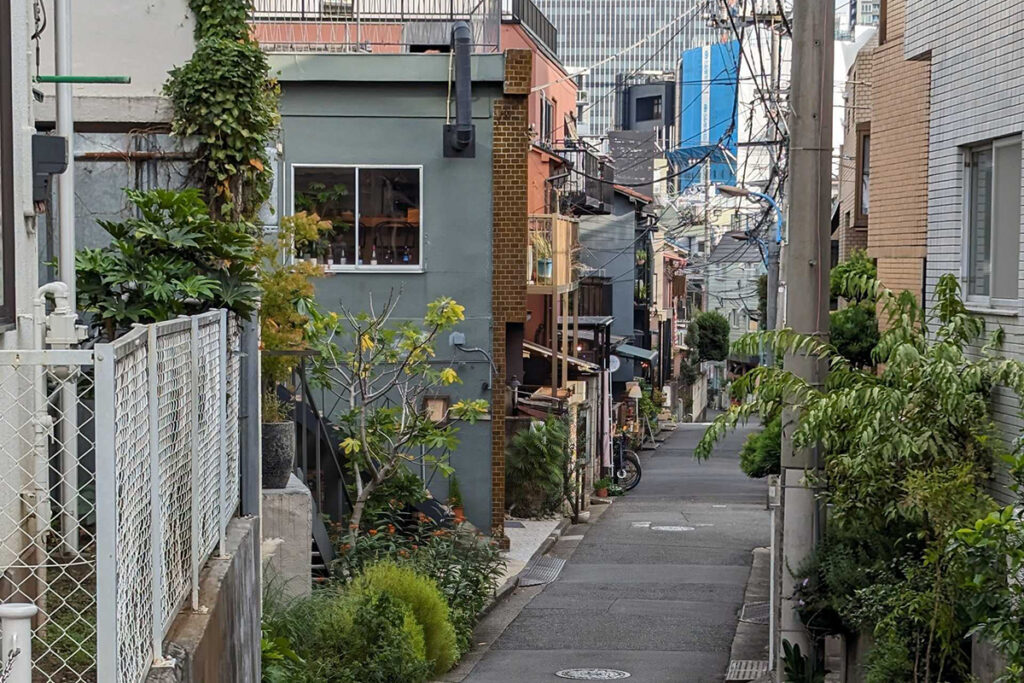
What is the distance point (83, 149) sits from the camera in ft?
38.7

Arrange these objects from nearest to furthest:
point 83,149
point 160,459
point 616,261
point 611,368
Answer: point 160,459 → point 83,149 → point 611,368 → point 616,261

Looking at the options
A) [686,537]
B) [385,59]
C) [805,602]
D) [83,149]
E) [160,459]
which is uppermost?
[385,59]

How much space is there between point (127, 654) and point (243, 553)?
388cm

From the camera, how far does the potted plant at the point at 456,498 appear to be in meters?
23.5

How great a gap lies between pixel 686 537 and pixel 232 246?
1962 cm

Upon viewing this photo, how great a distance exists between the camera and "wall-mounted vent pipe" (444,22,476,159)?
22.3m

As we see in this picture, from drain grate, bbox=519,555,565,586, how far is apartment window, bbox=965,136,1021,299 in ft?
38.2

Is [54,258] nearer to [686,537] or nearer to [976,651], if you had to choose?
[976,651]

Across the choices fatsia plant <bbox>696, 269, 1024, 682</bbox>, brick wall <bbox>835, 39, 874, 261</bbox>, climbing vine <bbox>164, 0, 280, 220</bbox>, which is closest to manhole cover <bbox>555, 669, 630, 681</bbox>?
fatsia plant <bbox>696, 269, 1024, 682</bbox>

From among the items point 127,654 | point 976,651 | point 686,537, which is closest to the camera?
point 127,654

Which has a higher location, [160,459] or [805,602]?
[160,459]

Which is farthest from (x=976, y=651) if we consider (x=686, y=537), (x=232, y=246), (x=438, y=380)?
(x=686, y=537)

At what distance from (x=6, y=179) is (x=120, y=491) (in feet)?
8.95

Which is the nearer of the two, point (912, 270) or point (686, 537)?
point (912, 270)
